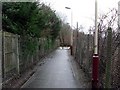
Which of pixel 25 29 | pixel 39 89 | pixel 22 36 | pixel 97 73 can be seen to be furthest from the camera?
pixel 25 29

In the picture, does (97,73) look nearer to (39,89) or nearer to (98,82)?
(98,82)

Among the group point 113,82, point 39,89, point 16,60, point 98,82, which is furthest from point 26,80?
point 113,82

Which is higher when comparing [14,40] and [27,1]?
[27,1]

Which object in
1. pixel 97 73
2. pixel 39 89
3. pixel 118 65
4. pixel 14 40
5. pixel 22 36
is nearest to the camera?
pixel 118 65

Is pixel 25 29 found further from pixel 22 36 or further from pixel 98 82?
pixel 98 82

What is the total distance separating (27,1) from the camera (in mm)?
17922

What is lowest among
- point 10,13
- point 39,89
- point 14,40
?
point 39,89

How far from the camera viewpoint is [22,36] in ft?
56.0

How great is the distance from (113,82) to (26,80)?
19.6ft

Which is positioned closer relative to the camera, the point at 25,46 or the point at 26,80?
the point at 26,80

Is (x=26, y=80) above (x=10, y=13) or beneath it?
beneath

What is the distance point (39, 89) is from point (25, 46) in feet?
17.4

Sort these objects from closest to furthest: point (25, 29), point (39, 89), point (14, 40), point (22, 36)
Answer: point (39, 89) → point (14, 40) → point (22, 36) → point (25, 29)

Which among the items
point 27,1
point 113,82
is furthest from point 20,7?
point 113,82
